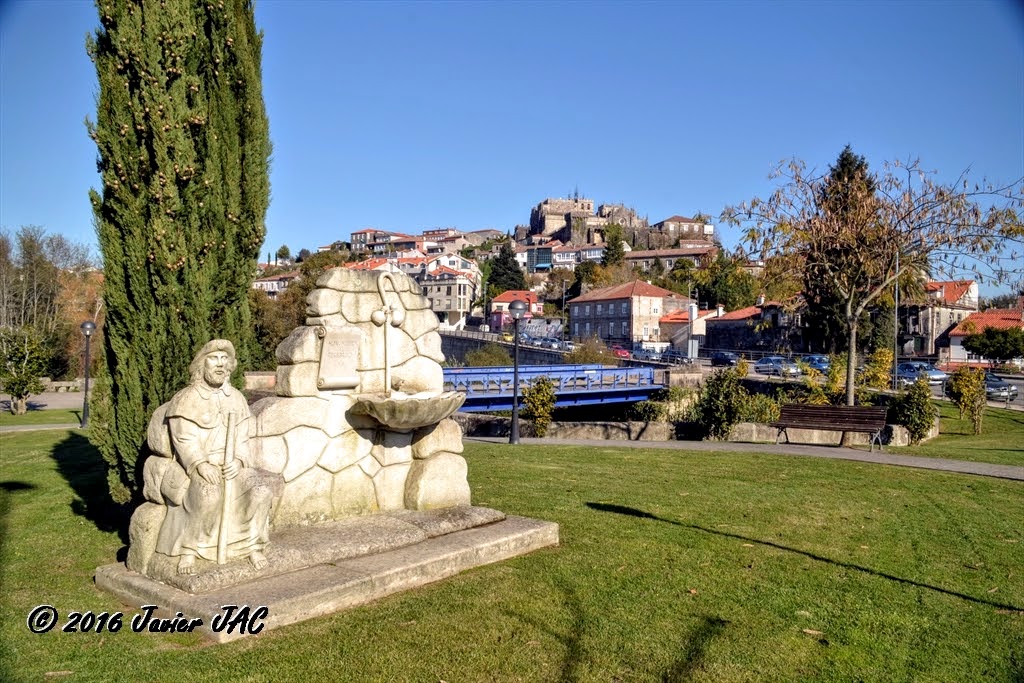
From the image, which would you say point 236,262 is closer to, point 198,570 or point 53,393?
point 198,570

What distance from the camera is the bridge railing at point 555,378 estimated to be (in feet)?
92.8

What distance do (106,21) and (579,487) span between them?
7.42 meters

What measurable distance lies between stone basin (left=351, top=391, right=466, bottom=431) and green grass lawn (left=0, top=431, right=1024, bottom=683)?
1427 mm

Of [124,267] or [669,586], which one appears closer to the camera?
[669,586]

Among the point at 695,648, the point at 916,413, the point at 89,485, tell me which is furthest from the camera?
the point at 916,413

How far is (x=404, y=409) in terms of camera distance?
272 inches

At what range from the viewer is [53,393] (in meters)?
37.5

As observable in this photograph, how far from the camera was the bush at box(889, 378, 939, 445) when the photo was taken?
17.7 meters

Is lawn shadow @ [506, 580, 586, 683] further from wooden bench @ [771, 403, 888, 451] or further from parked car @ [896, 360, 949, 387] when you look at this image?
parked car @ [896, 360, 949, 387]

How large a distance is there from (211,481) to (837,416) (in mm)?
13971

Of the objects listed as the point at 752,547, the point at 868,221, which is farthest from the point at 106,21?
the point at 868,221

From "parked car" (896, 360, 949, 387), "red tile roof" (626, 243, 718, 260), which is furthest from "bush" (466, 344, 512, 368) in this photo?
"red tile roof" (626, 243, 718, 260)

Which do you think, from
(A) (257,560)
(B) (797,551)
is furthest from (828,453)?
(A) (257,560)

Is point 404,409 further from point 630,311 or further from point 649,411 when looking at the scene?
point 630,311
